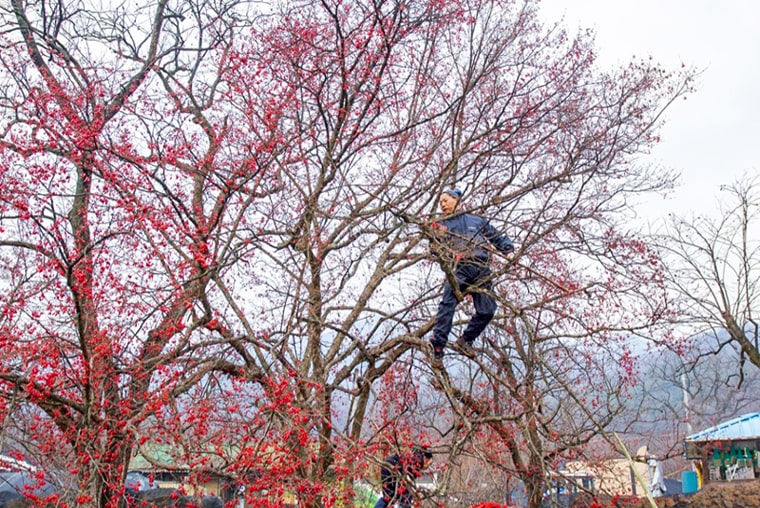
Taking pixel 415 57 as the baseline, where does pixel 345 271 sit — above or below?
below

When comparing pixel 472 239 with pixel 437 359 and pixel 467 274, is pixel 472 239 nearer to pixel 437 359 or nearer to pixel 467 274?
pixel 467 274

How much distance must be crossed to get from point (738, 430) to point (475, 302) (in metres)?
11.9

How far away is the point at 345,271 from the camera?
22.3 feet

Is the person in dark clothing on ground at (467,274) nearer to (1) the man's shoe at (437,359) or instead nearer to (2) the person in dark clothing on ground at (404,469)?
(1) the man's shoe at (437,359)

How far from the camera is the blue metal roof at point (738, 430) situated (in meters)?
14.2

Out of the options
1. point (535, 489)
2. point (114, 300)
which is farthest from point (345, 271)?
point (535, 489)

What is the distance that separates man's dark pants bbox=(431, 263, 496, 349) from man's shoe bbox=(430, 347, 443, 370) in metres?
0.03

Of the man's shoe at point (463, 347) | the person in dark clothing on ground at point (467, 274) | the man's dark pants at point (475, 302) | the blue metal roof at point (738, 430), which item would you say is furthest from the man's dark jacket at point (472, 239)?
the blue metal roof at point (738, 430)

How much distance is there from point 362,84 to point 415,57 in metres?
1.18

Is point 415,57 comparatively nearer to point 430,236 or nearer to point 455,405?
point 430,236

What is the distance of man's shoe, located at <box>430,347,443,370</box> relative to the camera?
522cm

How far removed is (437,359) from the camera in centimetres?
528

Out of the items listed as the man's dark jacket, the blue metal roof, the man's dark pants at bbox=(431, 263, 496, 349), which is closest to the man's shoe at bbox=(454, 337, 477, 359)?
the man's dark pants at bbox=(431, 263, 496, 349)

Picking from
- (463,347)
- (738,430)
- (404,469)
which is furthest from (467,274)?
(738,430)
